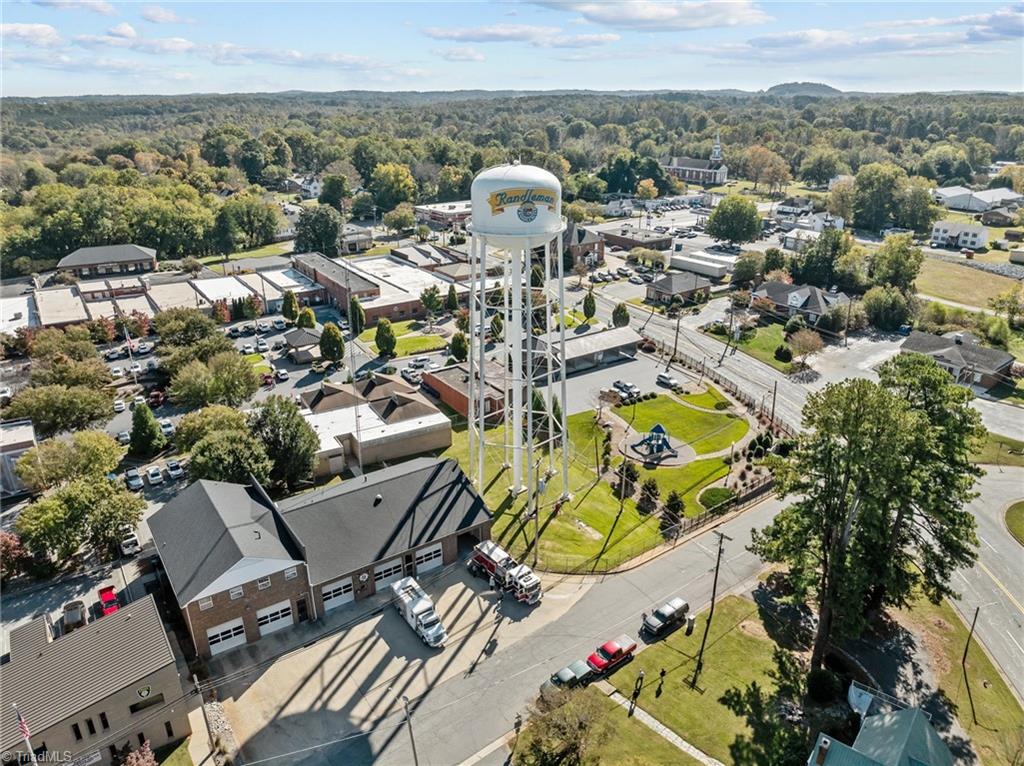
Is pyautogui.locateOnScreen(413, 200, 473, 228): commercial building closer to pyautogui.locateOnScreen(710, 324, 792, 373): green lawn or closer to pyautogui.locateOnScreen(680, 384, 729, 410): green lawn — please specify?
pyautogui.locateOnScreen(710, 324, 792, 373): green lawn

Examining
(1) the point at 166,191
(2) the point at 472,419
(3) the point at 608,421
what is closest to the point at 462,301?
(3) the point at 608,421

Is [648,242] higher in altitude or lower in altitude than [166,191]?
lower

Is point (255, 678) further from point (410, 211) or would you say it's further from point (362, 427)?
point (410, 211)

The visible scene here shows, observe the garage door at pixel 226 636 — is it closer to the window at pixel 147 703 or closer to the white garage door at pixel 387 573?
the window at pixel 147 703

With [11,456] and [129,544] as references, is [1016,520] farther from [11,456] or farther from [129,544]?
[11,456]

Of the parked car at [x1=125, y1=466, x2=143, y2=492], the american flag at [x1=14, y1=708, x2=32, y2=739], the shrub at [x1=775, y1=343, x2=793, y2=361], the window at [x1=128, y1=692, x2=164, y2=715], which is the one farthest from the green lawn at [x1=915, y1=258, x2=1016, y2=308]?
the american flag at [x1=14, y1=708, x2=32, y2=739]

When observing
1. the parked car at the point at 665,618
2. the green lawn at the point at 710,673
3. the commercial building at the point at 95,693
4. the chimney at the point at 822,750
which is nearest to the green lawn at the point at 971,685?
the chimney at the point at 822,750

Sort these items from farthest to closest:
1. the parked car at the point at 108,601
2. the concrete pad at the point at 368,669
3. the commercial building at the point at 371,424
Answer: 1. the commercial building at the point at 371,424
2. the parked car at the point at 108,601
3. the concrete pad at the point at 368,669
